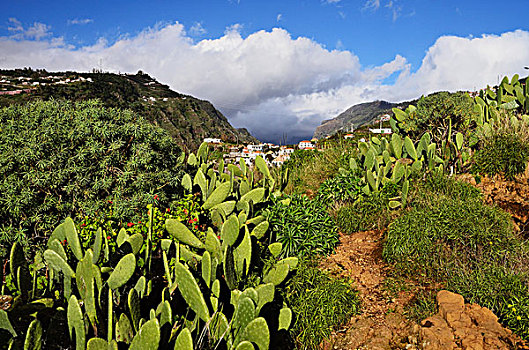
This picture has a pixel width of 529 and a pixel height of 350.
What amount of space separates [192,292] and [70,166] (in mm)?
1907

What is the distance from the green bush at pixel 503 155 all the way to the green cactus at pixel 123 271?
529 centimetres

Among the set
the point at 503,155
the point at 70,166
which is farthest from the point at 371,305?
the point at 503,155

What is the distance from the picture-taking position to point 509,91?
6664 millimetres

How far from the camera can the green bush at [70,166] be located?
9.64 feet

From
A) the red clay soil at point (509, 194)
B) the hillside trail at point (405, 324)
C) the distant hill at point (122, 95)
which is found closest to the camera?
the hillside trail at point (405, 324)

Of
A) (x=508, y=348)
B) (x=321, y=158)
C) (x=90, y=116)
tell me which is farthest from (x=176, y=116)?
(x=508, y=348)

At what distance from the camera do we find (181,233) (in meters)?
2.81

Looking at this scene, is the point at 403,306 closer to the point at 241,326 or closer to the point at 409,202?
the point at 241,326

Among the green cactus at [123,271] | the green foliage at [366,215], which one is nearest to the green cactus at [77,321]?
the green cactus at [123,271]

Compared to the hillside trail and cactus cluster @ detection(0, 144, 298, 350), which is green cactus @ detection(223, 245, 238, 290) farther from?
the hillside trail

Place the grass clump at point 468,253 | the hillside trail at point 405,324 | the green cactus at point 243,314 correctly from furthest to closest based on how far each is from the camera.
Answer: the grass clump at point 468,253
the hillside trail at point 405,324
the green cactus at point 243,314

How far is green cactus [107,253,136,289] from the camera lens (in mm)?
1987

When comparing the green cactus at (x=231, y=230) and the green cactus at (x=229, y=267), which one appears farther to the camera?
the green cactus at (x=231, y=230)

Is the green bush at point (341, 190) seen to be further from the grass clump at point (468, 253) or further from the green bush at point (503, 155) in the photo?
the green bush at point (503, 155)
